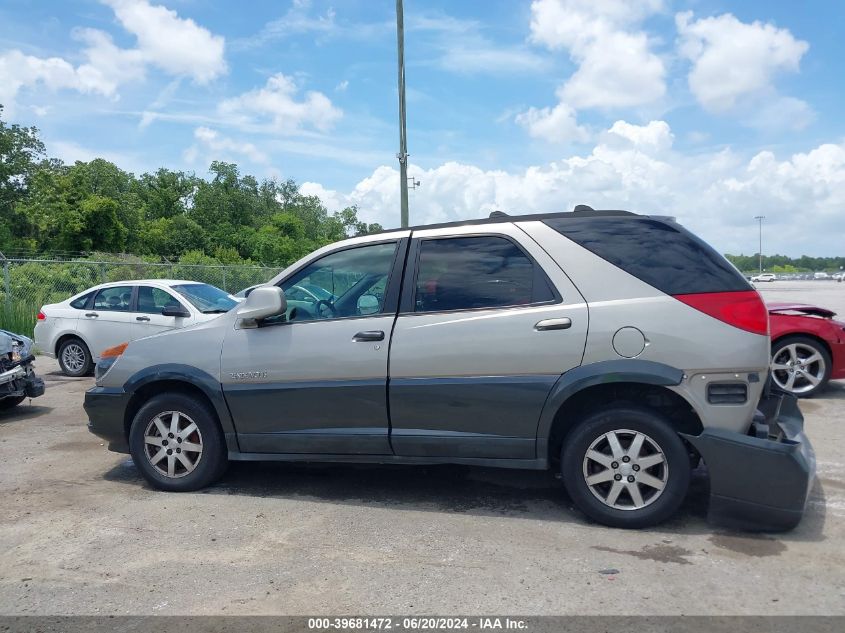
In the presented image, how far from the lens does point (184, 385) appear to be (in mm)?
5152

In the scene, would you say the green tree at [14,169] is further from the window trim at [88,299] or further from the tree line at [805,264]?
the tree line at [805,264]

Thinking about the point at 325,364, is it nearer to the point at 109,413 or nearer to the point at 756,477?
the point at 109,413

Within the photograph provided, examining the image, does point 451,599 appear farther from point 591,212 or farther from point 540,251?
point 591,212

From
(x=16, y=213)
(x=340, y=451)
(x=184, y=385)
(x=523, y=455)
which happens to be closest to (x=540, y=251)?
(x=523, y=455)

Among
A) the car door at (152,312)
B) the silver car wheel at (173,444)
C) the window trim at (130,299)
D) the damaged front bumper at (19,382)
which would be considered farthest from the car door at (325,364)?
the window trim at (130,299)

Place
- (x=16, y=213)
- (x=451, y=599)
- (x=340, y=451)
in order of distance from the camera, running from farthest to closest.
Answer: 1. (x=16, y=213)
2. (x=340, y=451)
3. (x=451, y=599)

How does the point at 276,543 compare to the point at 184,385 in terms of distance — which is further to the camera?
the point at 184,385

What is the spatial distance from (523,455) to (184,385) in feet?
8.36

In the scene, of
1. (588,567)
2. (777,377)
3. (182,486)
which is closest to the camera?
(588,567)

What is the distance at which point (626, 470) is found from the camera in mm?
4207

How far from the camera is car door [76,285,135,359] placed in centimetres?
1095

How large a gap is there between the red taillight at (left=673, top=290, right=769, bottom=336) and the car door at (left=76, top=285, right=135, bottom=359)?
9198mm

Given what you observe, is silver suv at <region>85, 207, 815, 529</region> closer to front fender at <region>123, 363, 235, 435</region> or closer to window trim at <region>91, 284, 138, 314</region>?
front fender at <region>123, 363, 235, 435</region>

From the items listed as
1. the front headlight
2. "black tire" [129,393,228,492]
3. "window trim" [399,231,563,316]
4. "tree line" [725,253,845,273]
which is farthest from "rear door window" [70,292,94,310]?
"tree line" [725,253,845,273]
